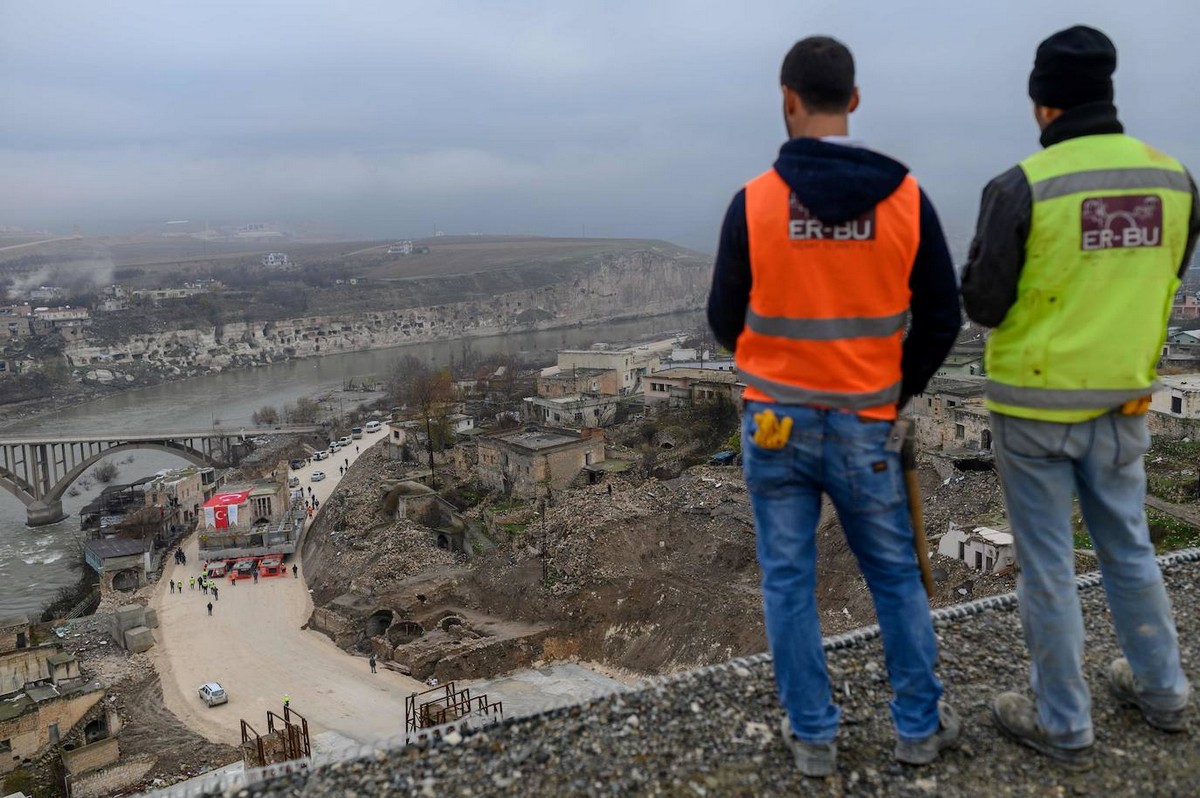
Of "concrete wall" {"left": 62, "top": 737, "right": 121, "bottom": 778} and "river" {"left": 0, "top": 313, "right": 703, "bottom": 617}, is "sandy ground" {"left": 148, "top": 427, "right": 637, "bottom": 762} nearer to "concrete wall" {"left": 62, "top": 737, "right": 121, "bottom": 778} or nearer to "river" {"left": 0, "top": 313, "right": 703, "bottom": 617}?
"concrete wall" {"left": 62, "top": 737, "right": 121, "bottom": 778}

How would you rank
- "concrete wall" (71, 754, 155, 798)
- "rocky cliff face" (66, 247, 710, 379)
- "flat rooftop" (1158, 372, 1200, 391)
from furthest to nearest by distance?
"rocky cliff face" (66, 247, 710, 379) → "flat rooftop" (1158, 372, 1200, 391) → "concrete wall" (71, 754, 155, 798)

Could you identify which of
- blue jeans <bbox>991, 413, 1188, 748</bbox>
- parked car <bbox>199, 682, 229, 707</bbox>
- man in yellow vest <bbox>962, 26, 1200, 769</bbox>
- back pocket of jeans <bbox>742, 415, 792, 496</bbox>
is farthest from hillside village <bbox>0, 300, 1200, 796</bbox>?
back pocket of jeans <bbox>742, 415, 792, 496</bbox>

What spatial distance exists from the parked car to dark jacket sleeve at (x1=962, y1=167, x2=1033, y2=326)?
14419mm

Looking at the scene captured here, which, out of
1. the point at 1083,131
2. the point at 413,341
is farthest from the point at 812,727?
the point at 413,341

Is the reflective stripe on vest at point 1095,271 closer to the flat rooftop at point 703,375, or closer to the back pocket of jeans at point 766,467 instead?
the back pocket of jeans at point 766,467

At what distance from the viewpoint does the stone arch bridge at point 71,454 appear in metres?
30.1

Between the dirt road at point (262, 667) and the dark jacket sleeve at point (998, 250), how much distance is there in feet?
37.2

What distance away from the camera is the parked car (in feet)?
45.6

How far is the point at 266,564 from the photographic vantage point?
21.2 meters

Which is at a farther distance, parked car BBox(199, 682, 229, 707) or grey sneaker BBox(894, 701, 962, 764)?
parked car BBox(199, 682, 229, 707)

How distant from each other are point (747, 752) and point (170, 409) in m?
47.8

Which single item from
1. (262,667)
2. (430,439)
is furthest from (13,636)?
(430,439)

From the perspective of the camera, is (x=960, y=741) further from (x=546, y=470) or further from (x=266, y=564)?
(x=266, y=564)

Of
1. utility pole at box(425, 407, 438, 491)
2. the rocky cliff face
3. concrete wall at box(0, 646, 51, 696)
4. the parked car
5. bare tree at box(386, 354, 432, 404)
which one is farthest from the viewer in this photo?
the rocky cliff face
